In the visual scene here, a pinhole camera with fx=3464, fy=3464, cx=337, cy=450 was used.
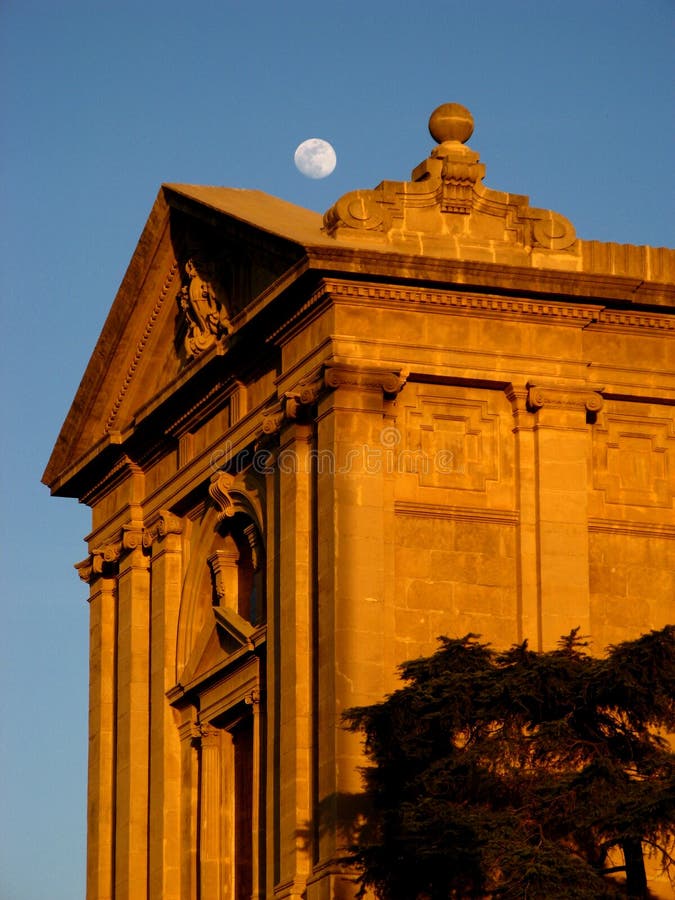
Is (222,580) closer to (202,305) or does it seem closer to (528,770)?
(202,305)

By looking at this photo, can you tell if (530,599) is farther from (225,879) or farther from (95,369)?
(95,369)

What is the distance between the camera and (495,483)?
5334 centimetres

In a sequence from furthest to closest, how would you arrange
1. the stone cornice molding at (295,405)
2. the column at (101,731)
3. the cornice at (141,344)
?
the column at (101,731) < the cornice at (141,344) < the stone cornice molding at (295,405)

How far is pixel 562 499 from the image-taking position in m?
53.3

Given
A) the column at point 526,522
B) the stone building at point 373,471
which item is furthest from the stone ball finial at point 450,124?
the column at point 526,522

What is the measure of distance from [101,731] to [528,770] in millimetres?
17071

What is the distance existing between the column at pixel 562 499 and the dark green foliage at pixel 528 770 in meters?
5.02

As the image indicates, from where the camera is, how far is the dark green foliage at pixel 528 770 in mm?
43781

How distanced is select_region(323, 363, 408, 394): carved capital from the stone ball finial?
4.76 m

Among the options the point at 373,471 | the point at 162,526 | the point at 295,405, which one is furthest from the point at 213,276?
the point at 373,471

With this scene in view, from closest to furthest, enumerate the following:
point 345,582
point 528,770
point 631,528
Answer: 1. point 528,770
2. point 345,582
3. point 631,528

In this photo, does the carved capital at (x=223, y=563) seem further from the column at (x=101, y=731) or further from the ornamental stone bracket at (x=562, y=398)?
the ornamental stone bracket at (x=562, y=398)

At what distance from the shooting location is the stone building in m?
52.0

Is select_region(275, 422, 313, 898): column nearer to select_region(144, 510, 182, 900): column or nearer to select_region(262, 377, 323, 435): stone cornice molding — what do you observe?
select_region(262, 377, 323, 435): stone cornice molding
